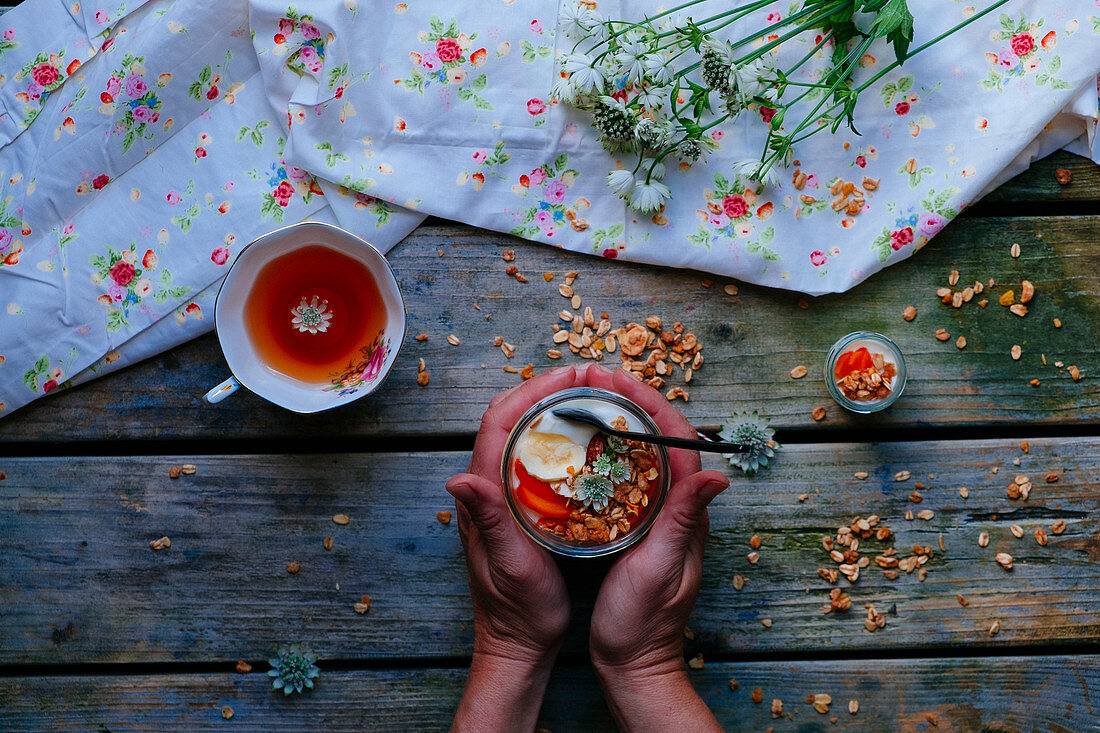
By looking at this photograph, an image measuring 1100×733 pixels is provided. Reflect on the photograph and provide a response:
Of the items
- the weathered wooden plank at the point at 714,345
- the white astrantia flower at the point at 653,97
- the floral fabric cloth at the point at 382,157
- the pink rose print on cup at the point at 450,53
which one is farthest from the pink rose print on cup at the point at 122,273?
the white astrantia flower at the point at 653,97

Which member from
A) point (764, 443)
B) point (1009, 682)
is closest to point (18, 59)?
point (764, 443)

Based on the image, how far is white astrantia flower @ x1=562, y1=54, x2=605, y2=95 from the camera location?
0.99 meters

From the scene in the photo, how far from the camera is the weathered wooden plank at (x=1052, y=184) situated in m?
1.09

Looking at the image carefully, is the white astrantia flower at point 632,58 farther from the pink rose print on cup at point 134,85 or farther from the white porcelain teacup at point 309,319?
the pink rose print on cup at point 134,85

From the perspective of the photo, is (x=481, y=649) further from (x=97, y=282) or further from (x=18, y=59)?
(x=18, y=59)

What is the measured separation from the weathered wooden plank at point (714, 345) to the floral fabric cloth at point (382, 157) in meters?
0.04

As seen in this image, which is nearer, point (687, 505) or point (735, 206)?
point (687, 505)

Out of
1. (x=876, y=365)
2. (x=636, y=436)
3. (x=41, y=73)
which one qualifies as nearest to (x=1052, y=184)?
(x=876, y=365)

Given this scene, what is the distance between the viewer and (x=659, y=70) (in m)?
0.99

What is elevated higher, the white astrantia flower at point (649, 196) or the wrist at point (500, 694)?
the white astrantia flower at point (649, 196)

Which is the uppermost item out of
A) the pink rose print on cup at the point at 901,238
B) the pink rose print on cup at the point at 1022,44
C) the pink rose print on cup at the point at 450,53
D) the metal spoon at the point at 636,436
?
the pink rose print on cup at the point at 1022,44

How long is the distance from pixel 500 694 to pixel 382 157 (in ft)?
2.46

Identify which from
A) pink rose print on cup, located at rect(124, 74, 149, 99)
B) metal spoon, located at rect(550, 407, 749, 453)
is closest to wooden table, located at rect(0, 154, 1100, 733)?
metal spoon, located at rect(550, 407, 749, 453)

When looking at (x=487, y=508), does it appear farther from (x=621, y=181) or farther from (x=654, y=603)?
(x=621, y=181)
